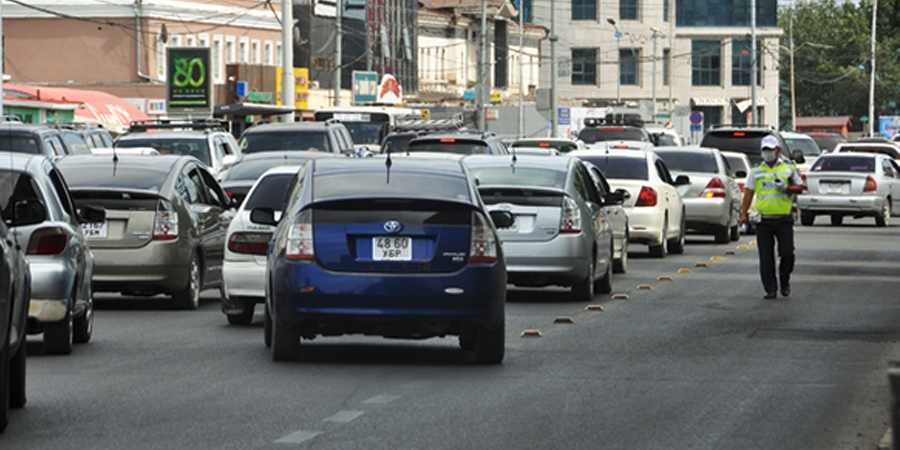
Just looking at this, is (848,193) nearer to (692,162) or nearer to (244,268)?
(692,162)

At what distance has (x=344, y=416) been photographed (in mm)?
10586

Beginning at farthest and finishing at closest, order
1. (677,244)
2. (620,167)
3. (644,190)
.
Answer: (677,244) → (620,167) → (644,190)

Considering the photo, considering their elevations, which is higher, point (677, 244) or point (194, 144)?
point (194, 144)

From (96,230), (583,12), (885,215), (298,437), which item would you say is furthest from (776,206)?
(583,12)

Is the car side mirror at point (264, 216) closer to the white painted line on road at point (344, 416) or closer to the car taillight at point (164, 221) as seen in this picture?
the car taillight at point (164, 221)

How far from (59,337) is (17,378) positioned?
326 centimetres

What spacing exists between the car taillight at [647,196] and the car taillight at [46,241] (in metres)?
14.4

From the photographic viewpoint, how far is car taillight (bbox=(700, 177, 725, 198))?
1256 inches

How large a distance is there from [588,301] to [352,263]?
7.31 meters

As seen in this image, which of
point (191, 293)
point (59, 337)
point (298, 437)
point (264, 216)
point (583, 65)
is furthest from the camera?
point (583, 65)

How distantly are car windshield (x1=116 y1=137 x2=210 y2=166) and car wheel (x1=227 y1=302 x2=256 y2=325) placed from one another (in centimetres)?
1365

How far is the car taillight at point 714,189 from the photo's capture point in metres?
31.9

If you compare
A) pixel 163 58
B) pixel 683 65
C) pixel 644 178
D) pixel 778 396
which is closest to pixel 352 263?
pixel 778 396

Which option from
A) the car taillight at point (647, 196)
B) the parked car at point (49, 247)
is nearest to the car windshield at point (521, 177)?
the parked car at point (49, 247)
